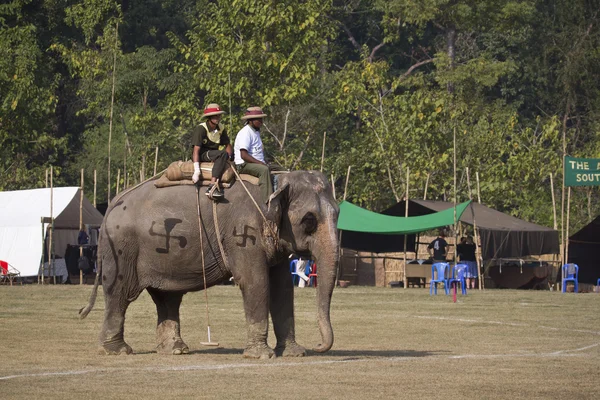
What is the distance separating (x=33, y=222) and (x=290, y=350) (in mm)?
25209

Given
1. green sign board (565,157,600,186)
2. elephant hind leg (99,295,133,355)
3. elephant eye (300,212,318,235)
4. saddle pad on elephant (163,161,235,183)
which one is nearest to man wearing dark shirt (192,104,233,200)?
saddle pad on elephant (163,161,235,183)

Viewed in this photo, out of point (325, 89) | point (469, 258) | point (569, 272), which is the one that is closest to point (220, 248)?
point (569, 272)

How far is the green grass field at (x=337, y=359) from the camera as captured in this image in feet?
35.2

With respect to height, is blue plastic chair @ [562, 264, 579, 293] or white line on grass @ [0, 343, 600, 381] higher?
blue plastic chair @ [562, 264, 579, 293]

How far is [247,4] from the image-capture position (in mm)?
45438

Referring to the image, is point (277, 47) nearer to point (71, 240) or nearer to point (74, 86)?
point (71, 240)

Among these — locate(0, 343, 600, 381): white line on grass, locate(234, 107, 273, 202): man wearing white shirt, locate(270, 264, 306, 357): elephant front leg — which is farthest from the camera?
locate(270, 264, 306, 357): elephant front leg

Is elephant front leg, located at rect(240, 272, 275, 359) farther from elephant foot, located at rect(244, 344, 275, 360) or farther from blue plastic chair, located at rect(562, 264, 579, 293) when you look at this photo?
blue plastic chair, located at rect(562, 264, 579, 293)

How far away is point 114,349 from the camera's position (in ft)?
46.2

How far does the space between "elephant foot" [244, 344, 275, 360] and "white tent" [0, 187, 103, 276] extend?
24317 mm

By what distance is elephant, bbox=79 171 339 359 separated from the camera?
13.8m

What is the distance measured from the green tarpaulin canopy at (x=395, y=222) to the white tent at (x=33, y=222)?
8.17 metres

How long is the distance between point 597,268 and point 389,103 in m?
13.2

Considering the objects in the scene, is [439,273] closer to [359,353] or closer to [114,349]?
[359,353]
